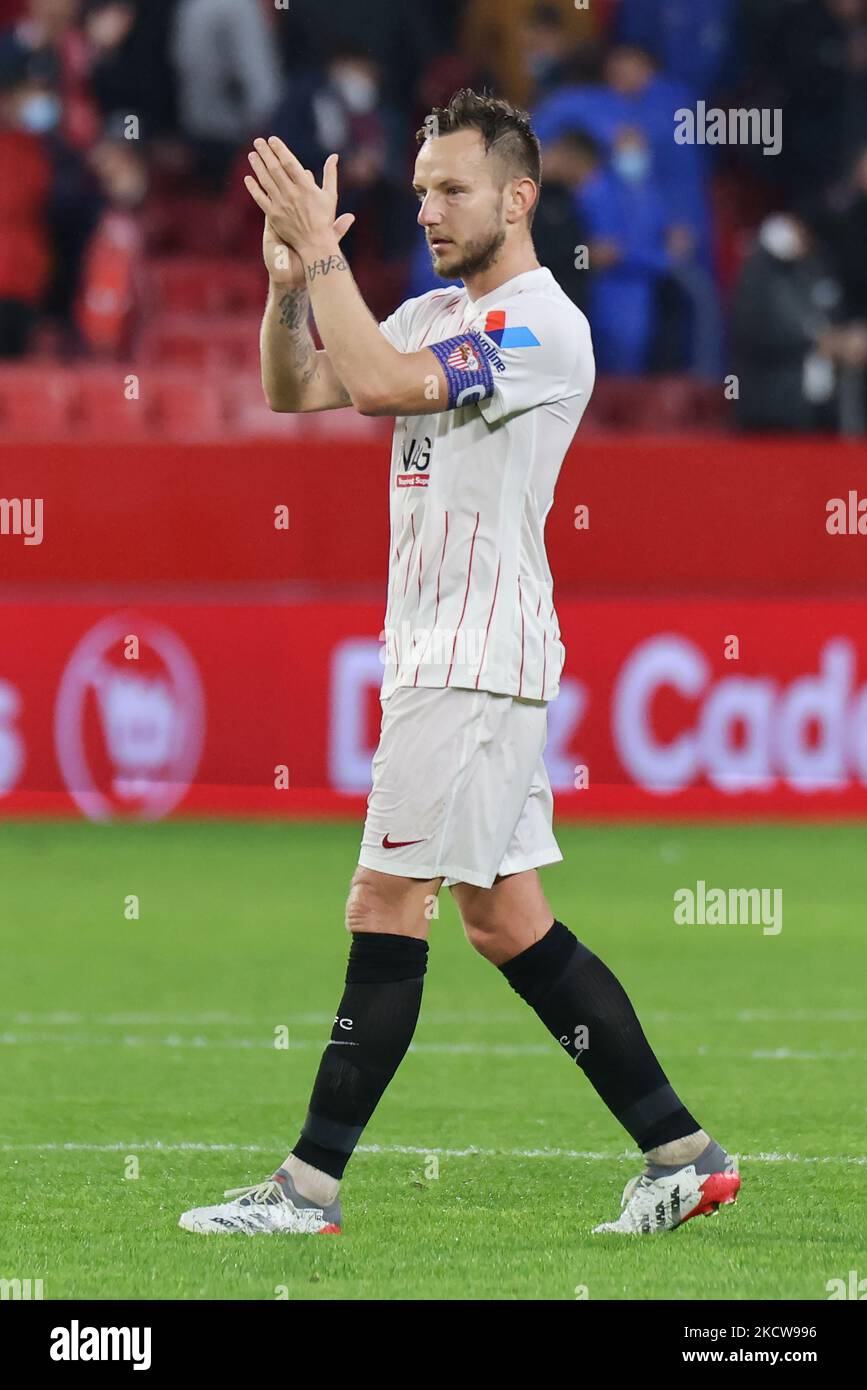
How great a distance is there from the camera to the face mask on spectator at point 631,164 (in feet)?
51.2

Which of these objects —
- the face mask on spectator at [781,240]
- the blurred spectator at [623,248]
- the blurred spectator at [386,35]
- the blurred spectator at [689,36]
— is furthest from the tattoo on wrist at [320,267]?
the blurred spectator at [689,36]

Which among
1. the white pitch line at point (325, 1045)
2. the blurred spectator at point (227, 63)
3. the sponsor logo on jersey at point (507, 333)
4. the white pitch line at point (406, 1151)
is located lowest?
the white pitch line at point (406, 1151)

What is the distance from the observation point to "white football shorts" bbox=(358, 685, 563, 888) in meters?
5.19

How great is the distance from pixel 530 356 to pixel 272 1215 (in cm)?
187

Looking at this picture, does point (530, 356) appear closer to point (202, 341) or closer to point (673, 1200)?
point (673, 1200)

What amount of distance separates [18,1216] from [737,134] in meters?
13.8

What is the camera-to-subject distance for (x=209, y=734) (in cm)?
1291

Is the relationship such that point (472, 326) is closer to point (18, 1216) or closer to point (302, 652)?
point (18, 1216)

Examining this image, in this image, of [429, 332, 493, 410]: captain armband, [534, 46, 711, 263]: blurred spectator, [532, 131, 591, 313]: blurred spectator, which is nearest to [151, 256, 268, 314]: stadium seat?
[534, 46, 711, 263]: blurred spectator

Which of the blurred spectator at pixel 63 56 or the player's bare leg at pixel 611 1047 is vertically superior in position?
the blurred spectator at pixel 63 56

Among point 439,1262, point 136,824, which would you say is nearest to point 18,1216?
point 439,1262

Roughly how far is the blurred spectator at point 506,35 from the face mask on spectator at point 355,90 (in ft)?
→ 4.33

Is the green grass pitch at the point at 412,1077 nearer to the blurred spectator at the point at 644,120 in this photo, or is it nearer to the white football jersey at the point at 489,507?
the white football jersey at the point at 489,507
